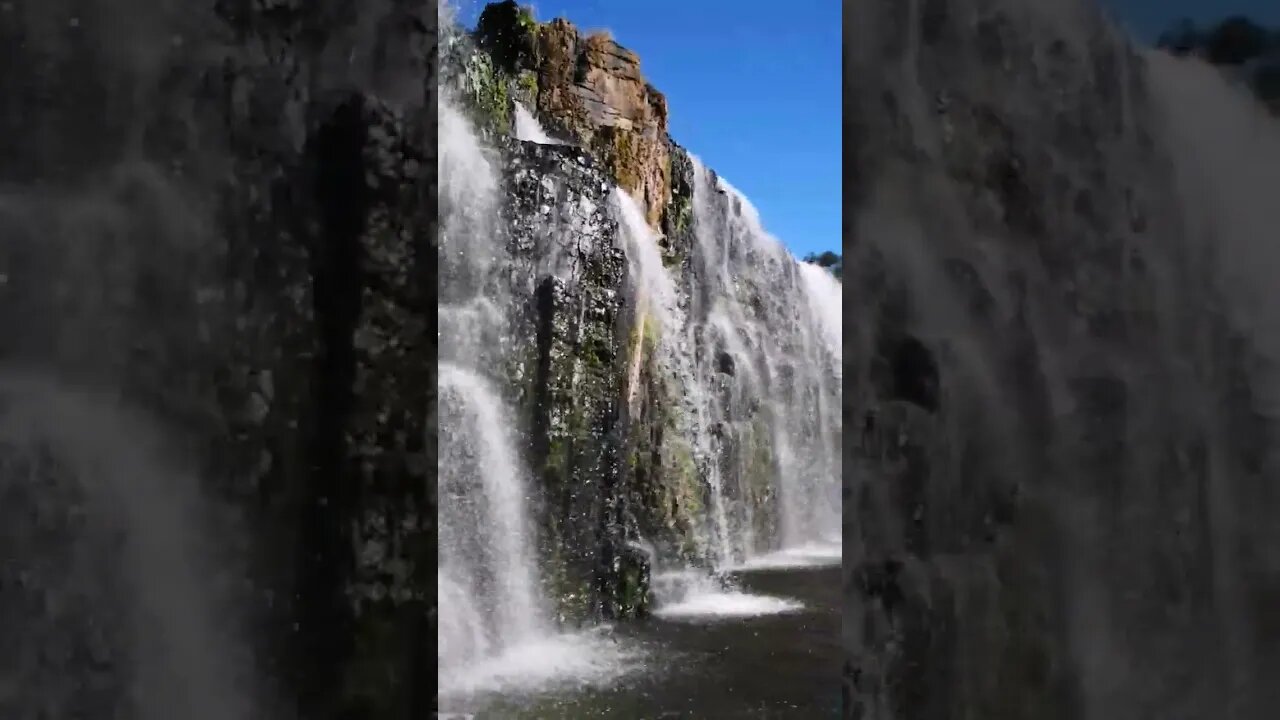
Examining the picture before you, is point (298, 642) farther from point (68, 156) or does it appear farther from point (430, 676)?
point (68, 156)

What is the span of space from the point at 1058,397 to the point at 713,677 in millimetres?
4586

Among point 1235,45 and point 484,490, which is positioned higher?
point 1235,45

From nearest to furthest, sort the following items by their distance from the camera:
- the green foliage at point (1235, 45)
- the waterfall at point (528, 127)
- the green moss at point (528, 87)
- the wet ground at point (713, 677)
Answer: the green foliage at point (1235, 45) < the wet ground at point (713, 677) < the waterfall at point (528, 127) < the green moss at point (528, 87)

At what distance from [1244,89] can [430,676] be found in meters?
1.30

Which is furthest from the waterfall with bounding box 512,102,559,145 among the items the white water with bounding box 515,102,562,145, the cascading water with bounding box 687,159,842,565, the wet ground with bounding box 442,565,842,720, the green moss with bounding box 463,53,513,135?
the wet ground with bounding box 442,565,842,720

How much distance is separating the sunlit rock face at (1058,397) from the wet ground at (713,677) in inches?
139

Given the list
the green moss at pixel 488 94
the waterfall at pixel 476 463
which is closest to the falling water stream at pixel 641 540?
the waterfall at pixel 476 463

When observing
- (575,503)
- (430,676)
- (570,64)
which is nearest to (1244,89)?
(430,676)

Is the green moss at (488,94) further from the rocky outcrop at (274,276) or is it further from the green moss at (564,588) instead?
the rocky outcrop at (274,276)

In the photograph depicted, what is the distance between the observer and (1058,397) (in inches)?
47.2

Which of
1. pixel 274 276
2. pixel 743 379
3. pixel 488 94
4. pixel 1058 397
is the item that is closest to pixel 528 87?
pixel 488 94

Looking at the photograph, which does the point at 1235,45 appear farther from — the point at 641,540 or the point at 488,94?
the point at 488,94

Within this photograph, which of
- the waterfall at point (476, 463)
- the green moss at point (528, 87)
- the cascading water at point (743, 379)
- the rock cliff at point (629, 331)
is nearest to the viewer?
the waterfall at point (476, 463)

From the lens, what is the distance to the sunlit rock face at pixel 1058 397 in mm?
1196
